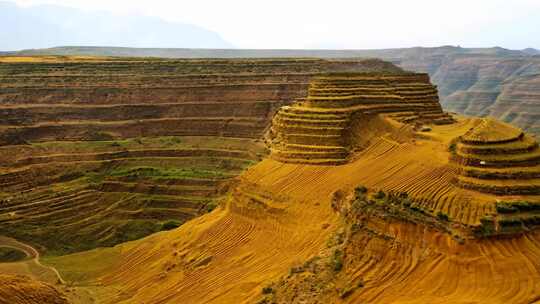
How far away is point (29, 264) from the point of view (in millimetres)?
32250

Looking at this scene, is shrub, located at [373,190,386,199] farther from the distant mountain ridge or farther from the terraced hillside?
the distant mountain ridge

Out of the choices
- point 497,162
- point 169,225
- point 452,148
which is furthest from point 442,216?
point 169,225

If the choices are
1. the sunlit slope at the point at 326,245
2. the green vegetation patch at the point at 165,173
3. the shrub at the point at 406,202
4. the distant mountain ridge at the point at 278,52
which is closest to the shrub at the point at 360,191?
the sunlit slope at the point at 326,245

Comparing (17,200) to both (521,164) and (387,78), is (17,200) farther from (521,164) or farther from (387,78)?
(521,164)

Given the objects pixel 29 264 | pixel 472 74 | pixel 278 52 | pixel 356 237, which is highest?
pixel 278 52

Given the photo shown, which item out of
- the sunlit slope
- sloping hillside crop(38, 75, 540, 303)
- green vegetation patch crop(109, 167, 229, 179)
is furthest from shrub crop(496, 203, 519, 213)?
green vegetation patch crop(109, 167, 229, 179)

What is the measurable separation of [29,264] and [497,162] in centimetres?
2558

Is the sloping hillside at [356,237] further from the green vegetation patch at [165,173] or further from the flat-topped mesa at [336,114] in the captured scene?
the green vegetation patch at [165,173]

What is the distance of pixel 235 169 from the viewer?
49.0m

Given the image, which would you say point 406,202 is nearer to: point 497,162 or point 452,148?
point 497,162

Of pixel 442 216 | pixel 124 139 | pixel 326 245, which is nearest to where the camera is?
pixel 442 216

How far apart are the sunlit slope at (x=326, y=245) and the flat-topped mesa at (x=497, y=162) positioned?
510 mm

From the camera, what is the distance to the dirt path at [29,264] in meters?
29.3

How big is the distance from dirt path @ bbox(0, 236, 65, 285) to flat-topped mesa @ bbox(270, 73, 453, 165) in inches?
514
